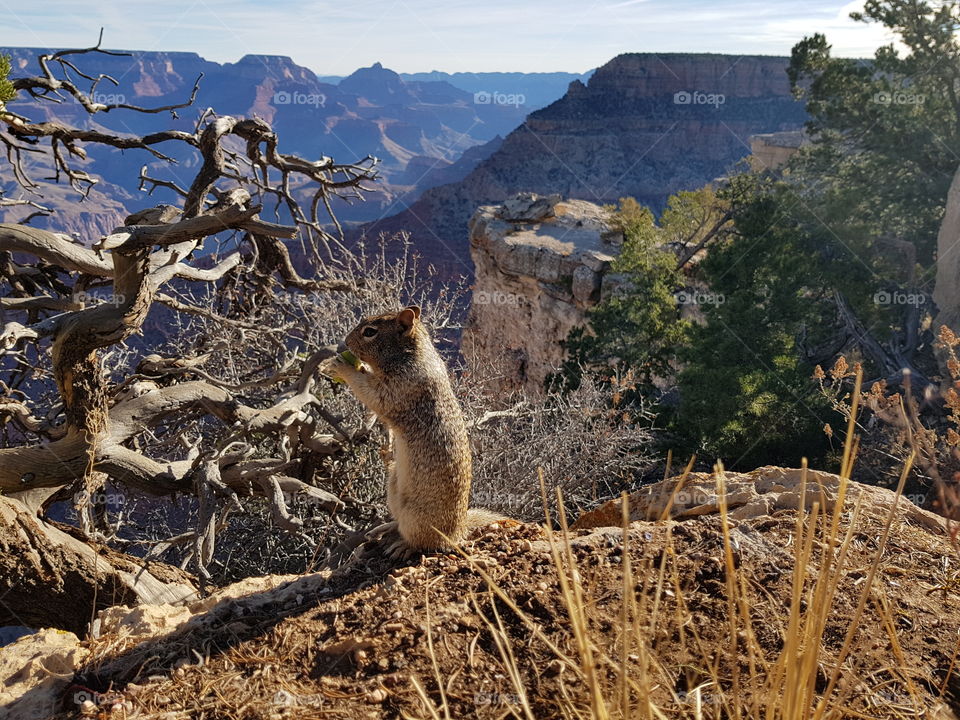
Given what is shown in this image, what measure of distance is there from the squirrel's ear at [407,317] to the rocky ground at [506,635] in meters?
1.23

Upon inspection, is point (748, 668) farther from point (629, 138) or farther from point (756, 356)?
point (629, 138)

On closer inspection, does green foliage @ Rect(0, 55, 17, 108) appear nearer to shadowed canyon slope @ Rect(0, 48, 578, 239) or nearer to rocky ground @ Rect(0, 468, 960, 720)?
rocky ground @ Rect(0, 468, 960, 720)

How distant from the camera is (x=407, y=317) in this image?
152 inches

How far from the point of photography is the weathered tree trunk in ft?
12.8

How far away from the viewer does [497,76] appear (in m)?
159

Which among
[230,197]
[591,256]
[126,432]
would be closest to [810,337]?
[591,256]

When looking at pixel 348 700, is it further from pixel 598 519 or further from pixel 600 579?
pixel 598 519

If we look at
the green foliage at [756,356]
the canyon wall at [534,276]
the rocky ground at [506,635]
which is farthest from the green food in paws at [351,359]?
the canyon wall at [534,276]

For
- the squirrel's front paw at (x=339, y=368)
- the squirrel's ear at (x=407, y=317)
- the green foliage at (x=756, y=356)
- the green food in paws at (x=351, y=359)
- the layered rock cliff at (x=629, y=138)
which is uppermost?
the layered rock cliff at (x=629, y=138)

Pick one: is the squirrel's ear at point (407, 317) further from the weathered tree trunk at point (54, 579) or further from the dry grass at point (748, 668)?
the weathered tree trunk at point (54, 579)

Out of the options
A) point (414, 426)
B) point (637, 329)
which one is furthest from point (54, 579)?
point (637, 329)

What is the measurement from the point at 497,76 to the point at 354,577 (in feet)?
553

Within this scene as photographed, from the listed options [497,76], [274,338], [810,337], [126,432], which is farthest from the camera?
[497,76]

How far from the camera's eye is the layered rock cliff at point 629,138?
59438 mm
